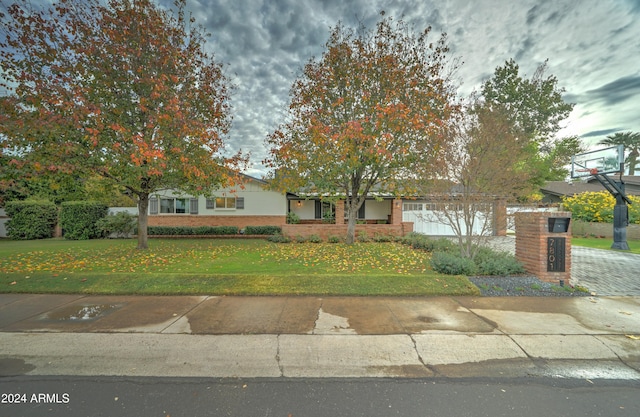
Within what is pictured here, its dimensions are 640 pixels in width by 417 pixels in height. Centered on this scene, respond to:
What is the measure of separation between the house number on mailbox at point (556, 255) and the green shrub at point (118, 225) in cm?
1964

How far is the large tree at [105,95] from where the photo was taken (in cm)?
765

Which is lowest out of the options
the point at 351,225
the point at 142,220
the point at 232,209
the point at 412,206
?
the point at 351,225

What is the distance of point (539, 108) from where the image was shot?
2655cm

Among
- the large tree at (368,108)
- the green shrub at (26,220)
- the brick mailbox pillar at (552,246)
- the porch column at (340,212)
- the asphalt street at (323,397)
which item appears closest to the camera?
the asphalt street at (323,397)

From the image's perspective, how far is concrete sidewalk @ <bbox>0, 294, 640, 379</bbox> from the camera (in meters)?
3.09

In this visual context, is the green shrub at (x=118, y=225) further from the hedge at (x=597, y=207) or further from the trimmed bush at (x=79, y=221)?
the hedge at (x=597, y=207)

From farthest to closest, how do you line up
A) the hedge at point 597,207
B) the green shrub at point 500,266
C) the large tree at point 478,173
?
the hedge at point 597,207 < the large tree at point 478,173 < the green shrub at point 500,266

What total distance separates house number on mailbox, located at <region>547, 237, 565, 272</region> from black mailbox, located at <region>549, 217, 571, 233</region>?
196 mm

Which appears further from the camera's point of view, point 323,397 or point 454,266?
point 454,266

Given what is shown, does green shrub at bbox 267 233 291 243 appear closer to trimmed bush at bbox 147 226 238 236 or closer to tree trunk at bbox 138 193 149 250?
trimmed bush at bbox 147 226 238 236

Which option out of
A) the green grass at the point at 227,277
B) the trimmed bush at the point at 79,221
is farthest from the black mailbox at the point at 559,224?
the trimmed bush at the point at 79,221

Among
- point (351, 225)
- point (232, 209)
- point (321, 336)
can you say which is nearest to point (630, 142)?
point (351, 225)

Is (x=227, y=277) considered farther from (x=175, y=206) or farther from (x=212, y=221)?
(x=175, y=206)

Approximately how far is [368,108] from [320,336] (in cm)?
949
